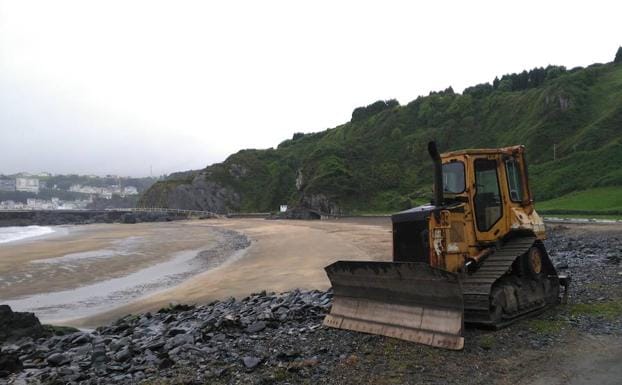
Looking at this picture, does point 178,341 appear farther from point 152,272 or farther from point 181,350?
point 152,272

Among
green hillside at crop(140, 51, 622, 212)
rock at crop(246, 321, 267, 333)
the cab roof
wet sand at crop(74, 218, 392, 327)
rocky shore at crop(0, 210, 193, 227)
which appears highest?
green hillside at crop(140, 51, 622, 212)

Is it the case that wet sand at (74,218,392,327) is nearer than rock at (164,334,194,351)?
No

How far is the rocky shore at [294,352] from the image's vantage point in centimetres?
721

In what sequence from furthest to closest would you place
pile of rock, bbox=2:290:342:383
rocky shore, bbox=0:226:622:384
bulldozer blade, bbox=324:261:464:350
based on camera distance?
bulldozer blade, bbox=324:261:464:350 → pile of rock, bbox=2:290:342:383 → rocky shore, bbox=0:226:622:384

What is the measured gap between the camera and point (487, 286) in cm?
847

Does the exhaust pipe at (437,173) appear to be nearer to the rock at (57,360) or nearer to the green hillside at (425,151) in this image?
the rock at (57,360)

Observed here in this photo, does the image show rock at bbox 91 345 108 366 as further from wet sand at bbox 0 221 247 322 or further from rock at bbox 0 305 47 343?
wet sand at bbox 0 221 247 322

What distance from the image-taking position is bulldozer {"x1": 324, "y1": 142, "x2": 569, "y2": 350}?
8.27m

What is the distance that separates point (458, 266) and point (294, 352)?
3.42 metres

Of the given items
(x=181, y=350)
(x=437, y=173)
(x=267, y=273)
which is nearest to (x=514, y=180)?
(x=437, y=173)

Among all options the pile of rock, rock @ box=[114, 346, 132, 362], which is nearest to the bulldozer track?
the pile of rock

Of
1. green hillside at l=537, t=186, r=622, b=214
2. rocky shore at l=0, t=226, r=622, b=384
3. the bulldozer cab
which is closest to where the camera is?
rocky shore at l=0, t=226, r=622, b=384

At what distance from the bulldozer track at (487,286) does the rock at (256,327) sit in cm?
389

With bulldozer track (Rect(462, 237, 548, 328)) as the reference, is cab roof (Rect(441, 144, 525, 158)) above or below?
above
